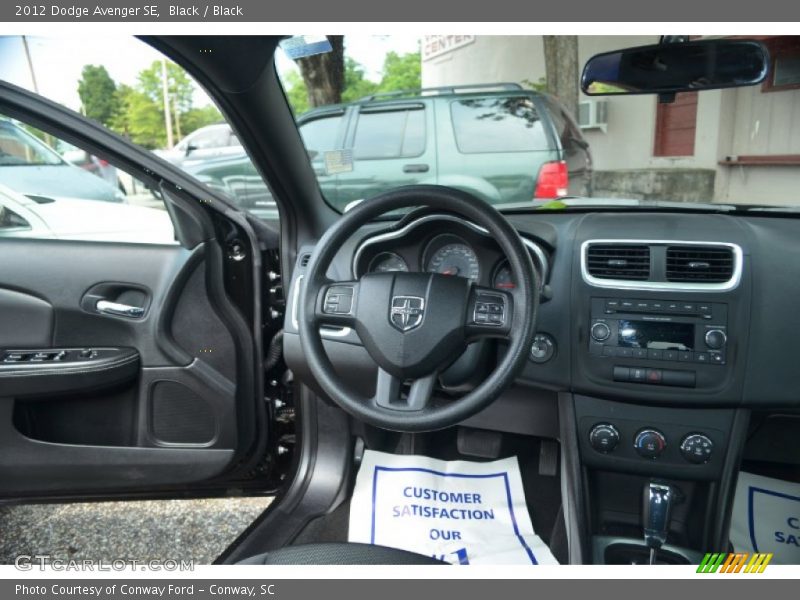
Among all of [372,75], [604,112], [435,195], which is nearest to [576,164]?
[372,75]

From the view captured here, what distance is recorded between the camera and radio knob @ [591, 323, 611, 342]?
1760 millimetres

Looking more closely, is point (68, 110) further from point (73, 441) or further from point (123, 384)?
point (73, 441)

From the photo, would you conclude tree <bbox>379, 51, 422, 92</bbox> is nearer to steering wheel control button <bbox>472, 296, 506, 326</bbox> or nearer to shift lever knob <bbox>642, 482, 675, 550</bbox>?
steering wheel control button <bbox>472, 296, 506, 326</bbox>

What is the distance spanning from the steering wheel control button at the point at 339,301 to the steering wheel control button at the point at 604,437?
865mm

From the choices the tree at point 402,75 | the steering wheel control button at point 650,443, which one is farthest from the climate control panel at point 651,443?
the tree at point 402,75

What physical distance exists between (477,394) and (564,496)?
0.88 meters

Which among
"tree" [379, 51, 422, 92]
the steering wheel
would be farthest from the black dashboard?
"tree" [379, 51, 422, 92]

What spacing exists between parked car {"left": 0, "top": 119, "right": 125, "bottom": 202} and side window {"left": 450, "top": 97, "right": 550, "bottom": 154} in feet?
8.16

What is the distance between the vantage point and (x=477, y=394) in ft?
4.48

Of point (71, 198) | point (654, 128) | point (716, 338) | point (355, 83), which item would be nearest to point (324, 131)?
point (355, 83)

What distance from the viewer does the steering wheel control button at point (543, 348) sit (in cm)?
183

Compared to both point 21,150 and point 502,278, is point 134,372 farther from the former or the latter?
point 502,278

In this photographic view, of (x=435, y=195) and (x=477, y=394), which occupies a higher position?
(x=435, y=195)

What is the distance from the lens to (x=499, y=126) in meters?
4.14
